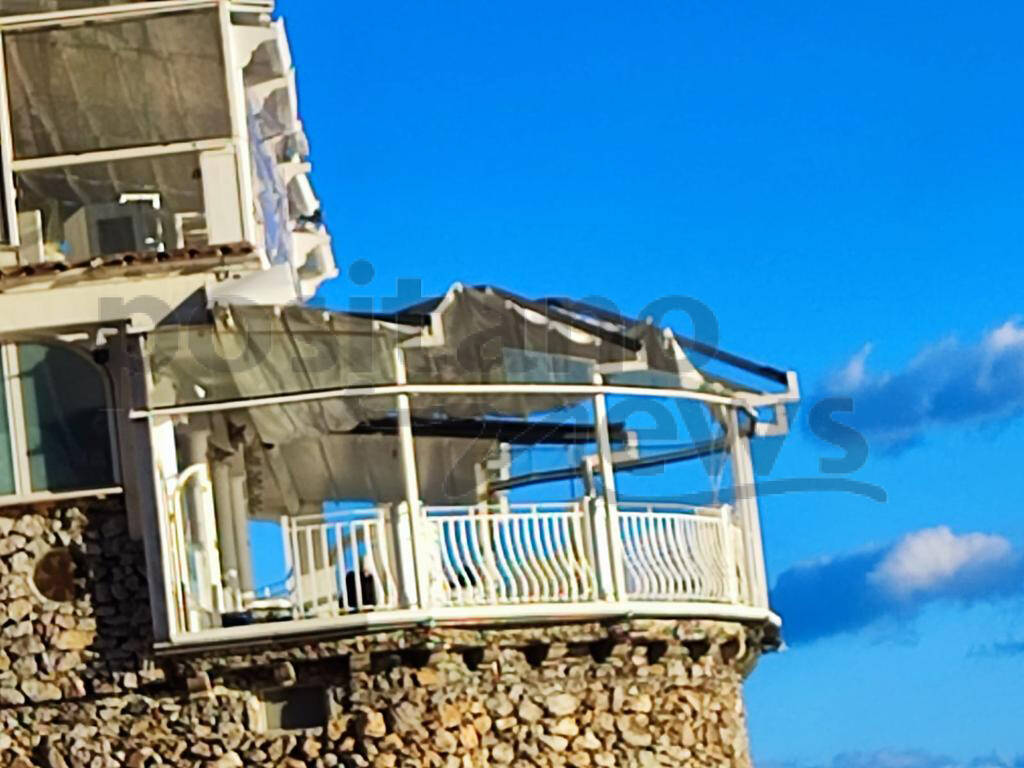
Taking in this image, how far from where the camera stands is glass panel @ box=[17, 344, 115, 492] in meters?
32.9

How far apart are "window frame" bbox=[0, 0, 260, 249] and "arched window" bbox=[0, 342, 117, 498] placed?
4.15 feet

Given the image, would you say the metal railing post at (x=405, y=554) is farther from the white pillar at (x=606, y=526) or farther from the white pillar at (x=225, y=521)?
the white pillar at (x=225, y=521)

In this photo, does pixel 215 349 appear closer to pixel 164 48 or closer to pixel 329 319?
pixel 329 319

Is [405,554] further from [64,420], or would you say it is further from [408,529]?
[64,420]

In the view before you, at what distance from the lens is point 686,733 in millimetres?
33469

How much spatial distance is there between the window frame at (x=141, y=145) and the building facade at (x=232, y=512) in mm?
37

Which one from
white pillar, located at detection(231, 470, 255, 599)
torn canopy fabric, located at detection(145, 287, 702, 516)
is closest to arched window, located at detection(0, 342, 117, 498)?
torn canopy fabric, located at detection(145, 287, 702, 516)

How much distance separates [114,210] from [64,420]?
8.58ft

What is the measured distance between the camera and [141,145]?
33.9m

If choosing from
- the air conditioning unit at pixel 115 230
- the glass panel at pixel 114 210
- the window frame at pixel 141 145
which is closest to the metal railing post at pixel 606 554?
the window frame at pixel 141 145

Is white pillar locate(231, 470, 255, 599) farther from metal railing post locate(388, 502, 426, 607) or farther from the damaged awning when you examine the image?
metal railing post locate(388, 502, 426, 607)

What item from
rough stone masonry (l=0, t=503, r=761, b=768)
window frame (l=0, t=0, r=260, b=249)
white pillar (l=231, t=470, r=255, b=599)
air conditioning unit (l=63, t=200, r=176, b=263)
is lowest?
rough stone masonry (l=0, t=503, r=761, b=768)

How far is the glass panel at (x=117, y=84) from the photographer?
110 feet

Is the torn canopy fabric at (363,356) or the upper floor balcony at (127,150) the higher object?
the upper floor balcony at (127,150)
